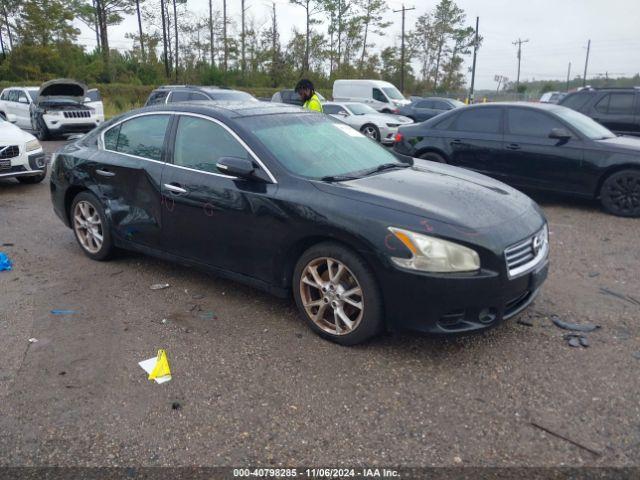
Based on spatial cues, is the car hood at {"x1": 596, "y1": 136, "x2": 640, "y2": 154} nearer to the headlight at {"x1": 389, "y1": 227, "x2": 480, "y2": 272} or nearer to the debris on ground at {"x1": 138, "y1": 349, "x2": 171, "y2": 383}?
the headlight at {"x1": 389, "y1": 227, "x2": 480, "y2": 272}

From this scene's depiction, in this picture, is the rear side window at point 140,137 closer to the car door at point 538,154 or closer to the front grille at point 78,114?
the car door at point 538,154

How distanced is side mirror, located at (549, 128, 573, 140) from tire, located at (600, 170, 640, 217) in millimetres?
780

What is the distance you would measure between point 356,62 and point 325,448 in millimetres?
55421

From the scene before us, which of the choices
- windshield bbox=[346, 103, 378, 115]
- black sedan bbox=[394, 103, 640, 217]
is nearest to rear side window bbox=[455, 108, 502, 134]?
black sedan bbox=[394, 103, 640, 217]

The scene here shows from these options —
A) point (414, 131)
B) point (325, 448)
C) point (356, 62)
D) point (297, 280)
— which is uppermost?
point (356, 62)

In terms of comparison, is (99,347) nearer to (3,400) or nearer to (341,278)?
(3,400)

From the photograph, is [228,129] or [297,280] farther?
[228,129]

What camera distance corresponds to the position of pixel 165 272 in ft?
17.3

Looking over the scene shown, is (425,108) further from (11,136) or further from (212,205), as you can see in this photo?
(212,205)

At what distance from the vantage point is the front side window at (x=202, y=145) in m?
4.25

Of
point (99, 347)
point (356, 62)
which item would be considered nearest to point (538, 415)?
point (99, 347)

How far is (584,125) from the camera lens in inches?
309

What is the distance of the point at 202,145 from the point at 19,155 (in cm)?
621

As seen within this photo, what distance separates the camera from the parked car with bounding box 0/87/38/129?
60.7ft
